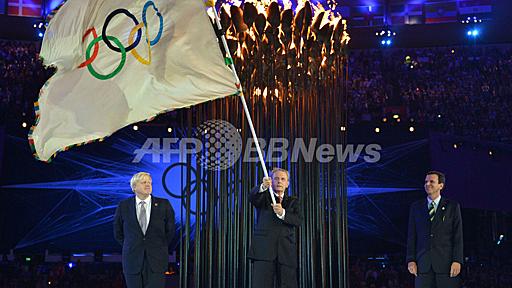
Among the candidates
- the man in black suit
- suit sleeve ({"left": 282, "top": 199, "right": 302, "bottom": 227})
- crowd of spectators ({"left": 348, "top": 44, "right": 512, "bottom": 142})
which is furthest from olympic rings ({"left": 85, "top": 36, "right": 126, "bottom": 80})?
crowd of spectators ({"left": 348, "top": 44, "right": 512, "bottom": 142})

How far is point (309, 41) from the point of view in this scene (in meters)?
5.42

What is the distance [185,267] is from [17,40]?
13.1 m

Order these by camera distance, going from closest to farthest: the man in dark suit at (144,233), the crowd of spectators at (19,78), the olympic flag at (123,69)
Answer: the olympic flag at (123,69), the man in dark suit at (144,233), the crowd of spectators at (19,78)

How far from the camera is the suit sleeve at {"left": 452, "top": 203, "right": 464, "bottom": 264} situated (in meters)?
5.17

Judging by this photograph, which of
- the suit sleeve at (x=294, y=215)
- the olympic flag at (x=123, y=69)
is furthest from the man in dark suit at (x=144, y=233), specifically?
the suit sleeve at (x=294, y=215)

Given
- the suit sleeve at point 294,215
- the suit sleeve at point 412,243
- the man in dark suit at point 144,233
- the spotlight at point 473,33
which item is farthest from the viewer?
the spotlight at point 473,33

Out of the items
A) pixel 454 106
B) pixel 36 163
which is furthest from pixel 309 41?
pixel 454 106

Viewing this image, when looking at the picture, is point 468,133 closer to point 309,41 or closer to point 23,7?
point 309,41

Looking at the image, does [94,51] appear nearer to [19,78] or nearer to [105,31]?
[105,31]

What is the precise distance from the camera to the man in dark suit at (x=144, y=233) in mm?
5121

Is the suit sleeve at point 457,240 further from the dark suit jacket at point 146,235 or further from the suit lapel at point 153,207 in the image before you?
the suit lapel at point 153,207

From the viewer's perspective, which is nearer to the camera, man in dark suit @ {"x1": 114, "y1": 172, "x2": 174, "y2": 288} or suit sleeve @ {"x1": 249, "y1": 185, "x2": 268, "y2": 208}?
man in dark suit @ {"x1": 114, "y1": 172, "x2": 174, "y2": 288}

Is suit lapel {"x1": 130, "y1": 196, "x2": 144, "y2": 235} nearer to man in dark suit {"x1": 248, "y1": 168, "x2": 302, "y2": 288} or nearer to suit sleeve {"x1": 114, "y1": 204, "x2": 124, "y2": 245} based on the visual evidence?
suit sleeve {"x1": 114, "y1": 204, "x2": 124, "y2": 245}

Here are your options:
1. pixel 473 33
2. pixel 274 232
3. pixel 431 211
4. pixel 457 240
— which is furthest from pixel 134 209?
pixel 473 33
